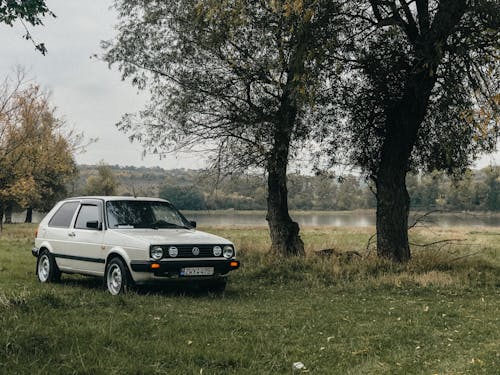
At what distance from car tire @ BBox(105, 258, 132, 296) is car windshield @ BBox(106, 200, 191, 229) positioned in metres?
0.81

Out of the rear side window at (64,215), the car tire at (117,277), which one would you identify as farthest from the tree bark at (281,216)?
the car tire at (117,277)

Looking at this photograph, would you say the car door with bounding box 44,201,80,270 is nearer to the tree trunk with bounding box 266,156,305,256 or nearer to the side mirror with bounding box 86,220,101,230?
the side mirror with bounding box 86,220,101,230

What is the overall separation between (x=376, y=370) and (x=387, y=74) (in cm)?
1021

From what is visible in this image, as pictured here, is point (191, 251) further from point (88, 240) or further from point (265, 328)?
point (265, 328)

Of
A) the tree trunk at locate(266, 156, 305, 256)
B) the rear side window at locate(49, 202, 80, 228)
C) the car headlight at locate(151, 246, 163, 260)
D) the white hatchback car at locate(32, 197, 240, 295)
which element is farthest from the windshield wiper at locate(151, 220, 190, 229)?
the tree trunk at locate(266, 156, 305, 256)

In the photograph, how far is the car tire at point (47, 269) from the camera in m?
12.0

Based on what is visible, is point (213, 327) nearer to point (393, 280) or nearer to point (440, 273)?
point (393, 280)

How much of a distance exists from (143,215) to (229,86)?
17.5 feet

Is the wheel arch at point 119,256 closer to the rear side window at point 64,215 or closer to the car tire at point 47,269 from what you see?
the rear side window at point 64,215

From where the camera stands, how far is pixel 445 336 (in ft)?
23.3

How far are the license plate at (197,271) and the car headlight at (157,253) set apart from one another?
0.47m

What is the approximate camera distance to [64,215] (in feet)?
40.4

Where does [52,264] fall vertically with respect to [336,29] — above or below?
below

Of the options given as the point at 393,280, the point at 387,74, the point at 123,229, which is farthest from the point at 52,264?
the point at 387,74
